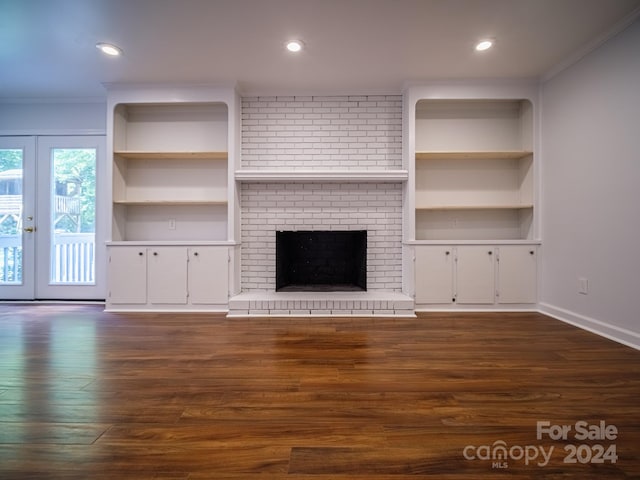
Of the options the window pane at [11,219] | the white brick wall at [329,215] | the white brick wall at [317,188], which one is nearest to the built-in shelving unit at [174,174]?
the white brick wall at [317,188]

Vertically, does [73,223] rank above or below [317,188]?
below

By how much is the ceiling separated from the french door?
845 mm

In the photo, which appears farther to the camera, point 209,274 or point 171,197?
point 171,197

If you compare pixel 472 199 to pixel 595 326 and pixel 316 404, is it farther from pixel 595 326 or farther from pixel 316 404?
pixel 316 404

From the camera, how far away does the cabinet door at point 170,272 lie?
3.72 metres

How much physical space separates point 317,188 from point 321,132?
717 mm

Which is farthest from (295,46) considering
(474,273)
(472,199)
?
(474,273)

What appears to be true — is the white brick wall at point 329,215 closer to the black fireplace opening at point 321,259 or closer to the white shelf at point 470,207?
the black fireplace opening at point 321,259

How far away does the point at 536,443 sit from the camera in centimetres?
135

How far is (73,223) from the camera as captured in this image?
4.25 meters

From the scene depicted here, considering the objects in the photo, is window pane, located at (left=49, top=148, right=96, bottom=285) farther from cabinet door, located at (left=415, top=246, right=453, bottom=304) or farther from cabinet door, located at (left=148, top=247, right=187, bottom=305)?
cabinet door, located at (left=415, top=246, right=453, bottom=304)

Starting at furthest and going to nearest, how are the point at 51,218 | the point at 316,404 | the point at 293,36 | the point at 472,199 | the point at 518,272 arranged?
the point at 51,218
the point at 472,199
the point at 518,272
the point at 293,36
the point at 316,404

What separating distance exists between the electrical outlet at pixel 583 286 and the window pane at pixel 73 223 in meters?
5.68

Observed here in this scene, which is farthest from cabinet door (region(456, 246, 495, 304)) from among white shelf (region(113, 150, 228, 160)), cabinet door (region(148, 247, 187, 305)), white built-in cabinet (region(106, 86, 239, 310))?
cabinet door (region(148, 247, 187, 305))
